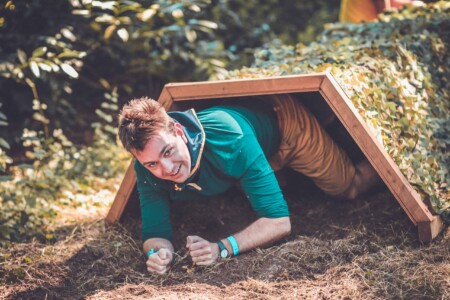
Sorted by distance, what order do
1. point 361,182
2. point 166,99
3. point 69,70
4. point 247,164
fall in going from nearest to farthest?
1. point 247,164
2. point 166,99
3. point 361,182
4. point 69,70

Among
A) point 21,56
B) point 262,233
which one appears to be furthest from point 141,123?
point 21,56

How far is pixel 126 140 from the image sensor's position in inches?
116

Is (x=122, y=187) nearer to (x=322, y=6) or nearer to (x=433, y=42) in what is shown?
(x=433, y=42)

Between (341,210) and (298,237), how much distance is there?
21.2 inches

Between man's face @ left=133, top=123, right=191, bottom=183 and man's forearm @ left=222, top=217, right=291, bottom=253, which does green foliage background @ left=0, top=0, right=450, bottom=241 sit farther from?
man's face @ left=133, top=123, right=191, bottom=183

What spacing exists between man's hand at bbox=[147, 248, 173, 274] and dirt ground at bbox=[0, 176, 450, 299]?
49mm

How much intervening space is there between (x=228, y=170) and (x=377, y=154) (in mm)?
803

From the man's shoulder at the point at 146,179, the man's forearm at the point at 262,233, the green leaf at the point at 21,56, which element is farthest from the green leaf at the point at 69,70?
the man's forearm at the point at 262,233

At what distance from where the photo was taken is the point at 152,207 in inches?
133

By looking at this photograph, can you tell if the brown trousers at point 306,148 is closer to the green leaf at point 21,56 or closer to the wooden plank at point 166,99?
the wooden plank at point 166,99

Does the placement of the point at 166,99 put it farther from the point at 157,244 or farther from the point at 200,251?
the point at 200,251

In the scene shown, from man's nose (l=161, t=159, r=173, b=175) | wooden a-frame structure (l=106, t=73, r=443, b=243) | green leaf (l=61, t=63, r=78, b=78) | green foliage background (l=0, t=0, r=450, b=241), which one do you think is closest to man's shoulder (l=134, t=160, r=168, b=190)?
man's nose (l=161, t=159, r=173, b=175)

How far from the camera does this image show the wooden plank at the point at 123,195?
3.61 metres

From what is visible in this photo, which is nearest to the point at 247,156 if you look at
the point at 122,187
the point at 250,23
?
the point at 122,187
